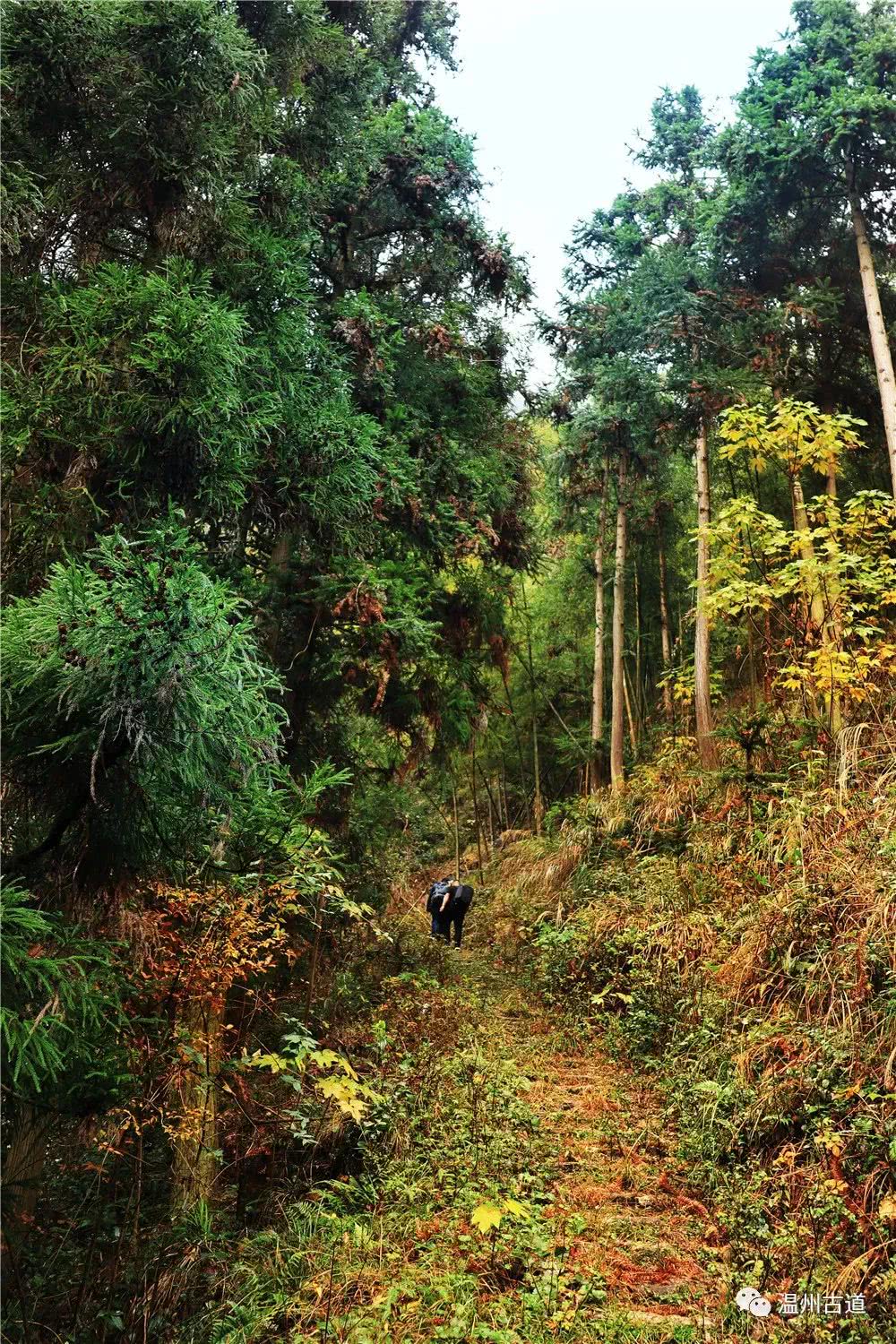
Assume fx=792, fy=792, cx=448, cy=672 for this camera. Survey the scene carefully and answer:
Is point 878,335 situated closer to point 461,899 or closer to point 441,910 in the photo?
point 461,899

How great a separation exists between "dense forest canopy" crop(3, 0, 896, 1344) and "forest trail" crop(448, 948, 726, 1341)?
0.71 meters

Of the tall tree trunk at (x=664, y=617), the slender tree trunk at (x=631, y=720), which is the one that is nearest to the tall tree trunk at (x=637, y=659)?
the slender tree trunk at (x=631, y=720)

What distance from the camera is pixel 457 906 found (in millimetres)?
10516

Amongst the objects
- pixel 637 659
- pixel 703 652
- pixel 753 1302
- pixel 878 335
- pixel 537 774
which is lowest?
pixel 753 1302

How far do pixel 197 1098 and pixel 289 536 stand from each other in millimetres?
4201

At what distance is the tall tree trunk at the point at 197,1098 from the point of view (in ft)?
13.4

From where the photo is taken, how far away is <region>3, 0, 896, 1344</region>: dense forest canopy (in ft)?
11.0

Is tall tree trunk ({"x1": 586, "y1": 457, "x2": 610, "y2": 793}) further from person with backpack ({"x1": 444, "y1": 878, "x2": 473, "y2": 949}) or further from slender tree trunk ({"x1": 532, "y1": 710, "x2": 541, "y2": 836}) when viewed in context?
person with backpack ({"x1": 444, "y1": 878, "x2": 473, "y2": 949})

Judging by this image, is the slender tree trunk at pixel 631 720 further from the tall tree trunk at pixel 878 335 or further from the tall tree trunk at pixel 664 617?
the tall tree trunk at pixel 878 335

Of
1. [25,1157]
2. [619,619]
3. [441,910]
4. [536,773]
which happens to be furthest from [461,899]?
[25,1157]

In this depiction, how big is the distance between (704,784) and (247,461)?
7.30 meters

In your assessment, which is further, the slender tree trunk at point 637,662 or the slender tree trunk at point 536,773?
the slender tree trunk at point 536,773

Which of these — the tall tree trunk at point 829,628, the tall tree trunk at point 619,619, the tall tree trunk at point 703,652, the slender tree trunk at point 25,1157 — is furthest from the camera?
the tall tree trunk at point 619,619

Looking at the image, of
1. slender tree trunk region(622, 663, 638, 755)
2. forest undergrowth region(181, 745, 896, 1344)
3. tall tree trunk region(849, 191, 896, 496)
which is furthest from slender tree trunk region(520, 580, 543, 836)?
forest undergrowth region(181, 745, 896, 1344)
